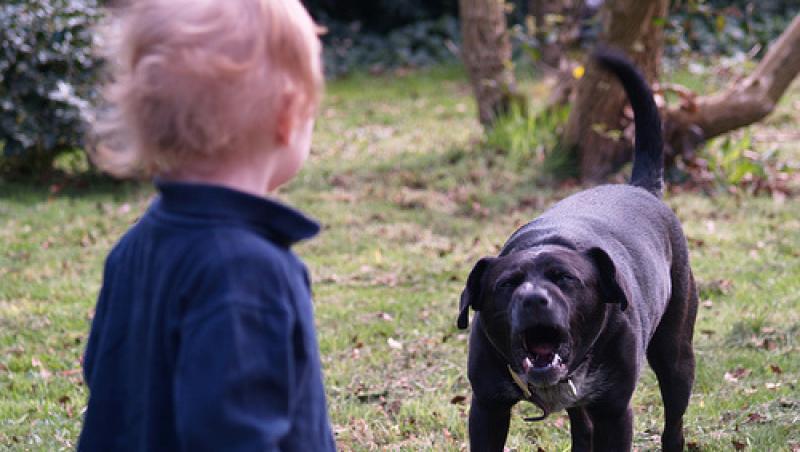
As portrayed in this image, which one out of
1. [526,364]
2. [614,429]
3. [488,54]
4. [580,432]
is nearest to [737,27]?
[488,54]

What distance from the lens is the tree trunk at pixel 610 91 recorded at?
783cm

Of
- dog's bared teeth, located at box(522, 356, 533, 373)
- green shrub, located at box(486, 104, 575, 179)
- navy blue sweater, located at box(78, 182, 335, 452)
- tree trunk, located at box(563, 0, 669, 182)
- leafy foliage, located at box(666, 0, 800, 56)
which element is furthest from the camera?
leafy foliage, located at box(666, 0, 800, 56)

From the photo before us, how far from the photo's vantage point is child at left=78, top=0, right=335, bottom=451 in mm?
1569

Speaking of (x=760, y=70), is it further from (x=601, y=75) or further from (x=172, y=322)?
(x=172, y=322)

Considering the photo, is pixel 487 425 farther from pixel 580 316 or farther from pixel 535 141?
pixel 535 141

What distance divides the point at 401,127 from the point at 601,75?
3505 mm

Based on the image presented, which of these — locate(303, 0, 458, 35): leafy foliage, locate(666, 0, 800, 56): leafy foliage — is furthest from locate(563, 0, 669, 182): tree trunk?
locate(303, 0, 458, 35): leafy foliage

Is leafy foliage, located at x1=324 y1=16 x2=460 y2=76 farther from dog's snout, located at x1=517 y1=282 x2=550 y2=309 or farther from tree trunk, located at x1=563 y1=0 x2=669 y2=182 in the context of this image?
dog's snout, located at x1=517 y1=282 x2=550 y2=309

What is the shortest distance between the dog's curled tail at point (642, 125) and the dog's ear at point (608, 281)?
1.07 m

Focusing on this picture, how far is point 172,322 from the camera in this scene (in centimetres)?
165

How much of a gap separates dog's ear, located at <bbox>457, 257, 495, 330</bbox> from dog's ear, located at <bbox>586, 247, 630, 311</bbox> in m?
0.32

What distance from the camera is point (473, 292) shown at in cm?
311

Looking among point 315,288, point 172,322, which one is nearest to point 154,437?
point 172,322

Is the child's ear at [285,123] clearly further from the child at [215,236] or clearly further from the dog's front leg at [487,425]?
the dog's front leg at [487,425]
